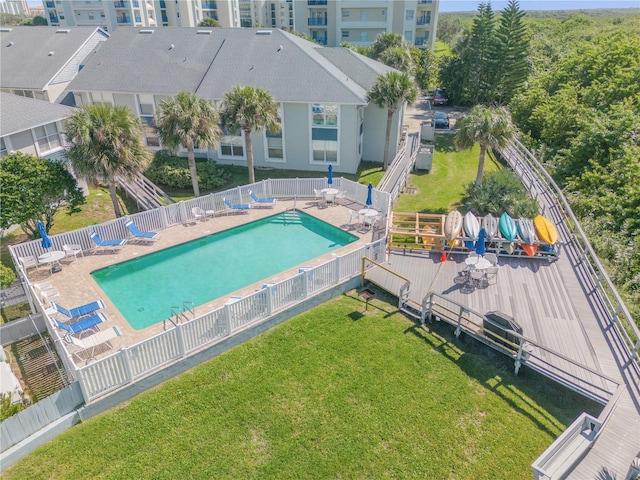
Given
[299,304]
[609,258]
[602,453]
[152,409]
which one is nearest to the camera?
[602,453]

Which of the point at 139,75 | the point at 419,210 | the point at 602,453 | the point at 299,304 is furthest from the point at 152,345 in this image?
the point at 139,75

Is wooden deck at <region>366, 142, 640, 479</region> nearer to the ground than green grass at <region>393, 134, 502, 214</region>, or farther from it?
nearer to the ground

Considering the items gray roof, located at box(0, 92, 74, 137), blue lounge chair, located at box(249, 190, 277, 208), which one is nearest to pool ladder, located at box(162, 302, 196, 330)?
blue lounge chair, located at box(249, 190, 277, 208)

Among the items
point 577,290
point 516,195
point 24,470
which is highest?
point 516,195

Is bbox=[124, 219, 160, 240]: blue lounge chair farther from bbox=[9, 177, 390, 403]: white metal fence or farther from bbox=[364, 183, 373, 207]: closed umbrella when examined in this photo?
bbox=[364, 183, 373, 207]: closed umbrella

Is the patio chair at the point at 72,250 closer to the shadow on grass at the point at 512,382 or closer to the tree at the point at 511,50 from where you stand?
the shadow on grass at the point at 512,382

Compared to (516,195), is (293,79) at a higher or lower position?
higher

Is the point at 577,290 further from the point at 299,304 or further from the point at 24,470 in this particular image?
the point at 24,470

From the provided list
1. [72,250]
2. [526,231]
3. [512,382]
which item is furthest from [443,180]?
[72,250]
